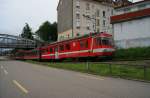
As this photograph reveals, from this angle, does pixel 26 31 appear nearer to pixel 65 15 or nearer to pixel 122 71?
pixel 65 15

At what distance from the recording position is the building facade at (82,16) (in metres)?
69.0

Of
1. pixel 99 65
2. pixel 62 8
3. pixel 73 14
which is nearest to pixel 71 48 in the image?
pixel 99 65

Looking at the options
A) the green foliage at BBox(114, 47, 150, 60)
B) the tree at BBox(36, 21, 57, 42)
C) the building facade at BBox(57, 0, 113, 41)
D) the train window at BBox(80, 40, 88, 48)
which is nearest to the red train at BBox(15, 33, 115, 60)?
the train window at BBox(80, 40, 88, 48)

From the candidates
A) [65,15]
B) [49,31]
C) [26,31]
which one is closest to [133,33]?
[65,15]

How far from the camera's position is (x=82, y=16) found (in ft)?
231

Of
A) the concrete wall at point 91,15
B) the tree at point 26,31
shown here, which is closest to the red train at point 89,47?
the concrete wall at point 91,15

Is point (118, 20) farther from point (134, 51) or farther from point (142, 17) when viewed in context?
point (134, 51)

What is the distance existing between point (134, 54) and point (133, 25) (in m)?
8.02

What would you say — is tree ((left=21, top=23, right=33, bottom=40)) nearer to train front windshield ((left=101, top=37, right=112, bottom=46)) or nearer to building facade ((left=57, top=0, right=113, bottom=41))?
building facade ((left=57, top=0, right=113, bottom=41))

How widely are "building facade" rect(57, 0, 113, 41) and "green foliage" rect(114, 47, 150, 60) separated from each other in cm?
3433

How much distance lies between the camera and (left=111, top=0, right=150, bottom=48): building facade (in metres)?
34.1

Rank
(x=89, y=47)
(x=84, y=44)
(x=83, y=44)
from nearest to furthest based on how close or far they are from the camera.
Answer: (x=89, y=47)
(x=84, y=44)
(x=83, y=44)

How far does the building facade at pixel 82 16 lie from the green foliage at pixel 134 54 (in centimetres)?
3433

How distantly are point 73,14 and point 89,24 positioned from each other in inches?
249
